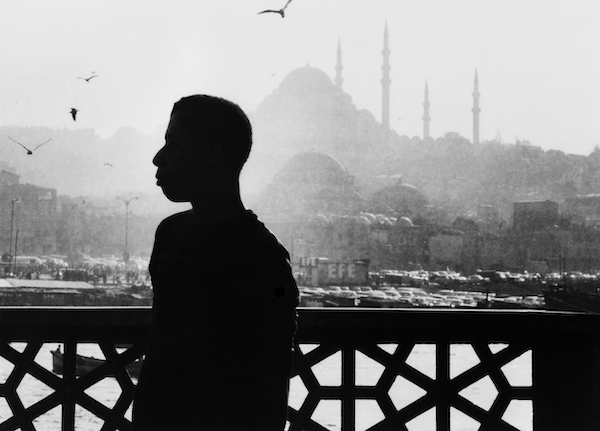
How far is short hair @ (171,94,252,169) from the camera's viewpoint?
0.89m

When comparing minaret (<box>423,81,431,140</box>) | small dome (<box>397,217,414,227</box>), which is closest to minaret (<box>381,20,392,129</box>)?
minaret (<box>423,81,431,140</box>)

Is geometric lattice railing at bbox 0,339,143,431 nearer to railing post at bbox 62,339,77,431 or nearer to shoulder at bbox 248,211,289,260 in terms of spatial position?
railing post at bbox 62,339,77,431

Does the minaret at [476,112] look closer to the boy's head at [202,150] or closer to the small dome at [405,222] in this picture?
the small dome at [405,222]

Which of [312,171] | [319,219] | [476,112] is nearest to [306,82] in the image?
[476,112]

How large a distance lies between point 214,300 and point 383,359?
0.76 meters

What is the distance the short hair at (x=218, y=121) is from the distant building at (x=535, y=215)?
3475cm

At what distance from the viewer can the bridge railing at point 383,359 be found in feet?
5.01

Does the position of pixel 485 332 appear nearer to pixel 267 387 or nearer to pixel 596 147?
pixel 267 387

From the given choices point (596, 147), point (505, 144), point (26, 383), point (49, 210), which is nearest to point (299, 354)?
point (26, 383)

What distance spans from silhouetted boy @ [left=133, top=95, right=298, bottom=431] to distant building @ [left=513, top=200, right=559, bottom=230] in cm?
3475

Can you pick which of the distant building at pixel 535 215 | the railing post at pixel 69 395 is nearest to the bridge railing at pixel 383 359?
the railing post at pixel 69 395

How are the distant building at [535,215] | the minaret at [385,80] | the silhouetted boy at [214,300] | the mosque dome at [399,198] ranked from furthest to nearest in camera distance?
the minaret at [385,80]
the mosque dome at [399,198]
the distant building at [535,215]
the silhouetted boy at [214,300]

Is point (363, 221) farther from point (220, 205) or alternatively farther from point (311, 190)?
point (220, 205)

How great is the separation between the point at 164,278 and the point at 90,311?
0.70 m
